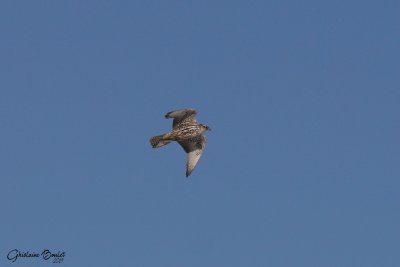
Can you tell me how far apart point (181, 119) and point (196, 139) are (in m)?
2.24

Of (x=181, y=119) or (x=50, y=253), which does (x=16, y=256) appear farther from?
(x=181, y=119)

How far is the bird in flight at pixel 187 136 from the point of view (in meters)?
51.6

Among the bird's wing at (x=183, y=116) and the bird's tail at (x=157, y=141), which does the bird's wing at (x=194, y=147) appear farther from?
the bird's tail at (x=157, y=141)

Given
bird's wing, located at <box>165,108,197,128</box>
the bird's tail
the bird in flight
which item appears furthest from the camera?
bird's wing, located at <box>165,108,197,128</box>

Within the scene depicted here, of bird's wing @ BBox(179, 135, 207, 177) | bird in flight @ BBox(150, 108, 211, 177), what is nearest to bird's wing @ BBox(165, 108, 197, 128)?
bird in flight @ BBox(150, 108, 211, 177)

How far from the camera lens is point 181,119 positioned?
5331 cm

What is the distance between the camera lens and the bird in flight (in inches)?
2030

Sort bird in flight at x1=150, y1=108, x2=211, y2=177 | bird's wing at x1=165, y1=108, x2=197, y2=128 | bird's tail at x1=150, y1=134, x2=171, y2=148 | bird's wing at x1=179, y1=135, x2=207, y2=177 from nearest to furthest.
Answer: bird's tail at x1=150, y1=134, x2=171, y2=148 → bird in flight at x1=150, y1=108, x2=211, y2=177 → bird's wing at x1=165, y1=108, x2=197, y2=128 → bird's wing at x1=179, y1=135, x2=207, y2=177

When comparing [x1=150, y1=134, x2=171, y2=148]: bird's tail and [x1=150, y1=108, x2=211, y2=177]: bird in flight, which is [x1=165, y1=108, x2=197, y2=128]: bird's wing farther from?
Result: [x1=150, y1=134, x2=171, y2=148]: bird's tail

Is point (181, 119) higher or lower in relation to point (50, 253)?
higher

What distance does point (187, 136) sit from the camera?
5262 cm

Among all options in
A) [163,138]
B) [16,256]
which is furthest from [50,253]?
[163,138]

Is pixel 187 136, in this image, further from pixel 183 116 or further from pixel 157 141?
pixel 157 141

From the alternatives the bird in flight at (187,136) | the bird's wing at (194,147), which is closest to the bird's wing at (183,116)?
the bird in flight at (187,136)
